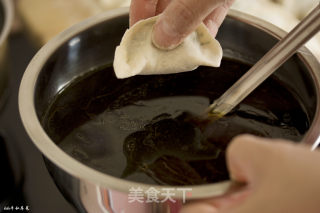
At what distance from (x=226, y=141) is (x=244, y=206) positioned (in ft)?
0.84

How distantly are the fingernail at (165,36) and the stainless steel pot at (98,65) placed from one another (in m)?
0.18

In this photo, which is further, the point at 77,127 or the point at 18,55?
the point at 18,55

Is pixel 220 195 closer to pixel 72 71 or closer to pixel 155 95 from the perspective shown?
pixel 155 95

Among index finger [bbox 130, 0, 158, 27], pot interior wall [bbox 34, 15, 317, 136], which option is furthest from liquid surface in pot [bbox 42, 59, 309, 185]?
index finger [bbox 130, 0, 158, 27]

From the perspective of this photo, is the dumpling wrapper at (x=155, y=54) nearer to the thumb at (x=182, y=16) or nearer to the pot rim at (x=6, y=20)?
the thumb at (x=182, y=16)

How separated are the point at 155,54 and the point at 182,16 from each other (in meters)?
0.13

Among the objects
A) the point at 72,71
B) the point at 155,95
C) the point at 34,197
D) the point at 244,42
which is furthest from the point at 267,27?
the point at 34,197

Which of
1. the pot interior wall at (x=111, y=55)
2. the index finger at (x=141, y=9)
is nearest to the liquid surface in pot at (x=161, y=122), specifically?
the pot interior wall at (x=111, y=55)

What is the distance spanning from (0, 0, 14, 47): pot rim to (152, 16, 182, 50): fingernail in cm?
33

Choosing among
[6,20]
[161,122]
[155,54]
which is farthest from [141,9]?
[6,20]

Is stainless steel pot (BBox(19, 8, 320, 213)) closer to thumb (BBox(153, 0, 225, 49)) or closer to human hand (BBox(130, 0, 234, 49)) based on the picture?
human hand (BBox(130, 0, 234, 49))

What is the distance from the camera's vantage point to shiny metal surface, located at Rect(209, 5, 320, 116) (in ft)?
1.91

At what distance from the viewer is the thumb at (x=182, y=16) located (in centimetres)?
61

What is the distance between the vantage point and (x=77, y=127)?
74cm
